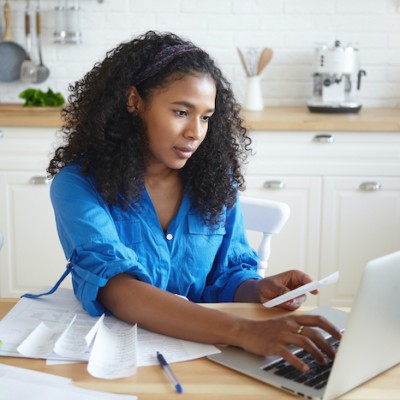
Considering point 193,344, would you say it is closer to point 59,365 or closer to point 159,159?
point 59,365

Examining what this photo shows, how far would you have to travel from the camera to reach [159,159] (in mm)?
1728

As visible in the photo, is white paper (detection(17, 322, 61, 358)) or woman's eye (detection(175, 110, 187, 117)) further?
woman's eye (detection(175, 110, 187, 117))

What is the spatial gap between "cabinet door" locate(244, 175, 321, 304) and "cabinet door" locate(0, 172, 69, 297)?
837mm

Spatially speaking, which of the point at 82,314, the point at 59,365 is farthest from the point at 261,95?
the point at 59,365

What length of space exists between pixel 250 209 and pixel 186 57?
0.48m

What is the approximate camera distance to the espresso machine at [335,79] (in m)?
3.41

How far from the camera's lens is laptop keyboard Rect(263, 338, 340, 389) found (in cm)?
117

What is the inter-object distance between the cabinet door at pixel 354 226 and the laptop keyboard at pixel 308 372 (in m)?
2.00

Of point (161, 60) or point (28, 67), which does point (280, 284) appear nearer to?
point (161, 60)

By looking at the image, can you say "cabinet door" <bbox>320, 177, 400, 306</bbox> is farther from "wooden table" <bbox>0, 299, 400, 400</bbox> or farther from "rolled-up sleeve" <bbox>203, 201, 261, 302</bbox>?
"wooden table" <bbox>0, 299, 400, 400</bbox>

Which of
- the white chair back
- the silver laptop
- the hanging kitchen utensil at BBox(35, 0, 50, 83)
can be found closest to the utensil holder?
the hanging kitchen utensil at BBox(35, 0, 50, 83)

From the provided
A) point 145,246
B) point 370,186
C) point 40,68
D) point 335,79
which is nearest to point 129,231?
point 145,246

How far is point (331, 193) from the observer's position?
319cm

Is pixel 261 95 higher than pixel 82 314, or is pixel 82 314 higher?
pixel 261 95
